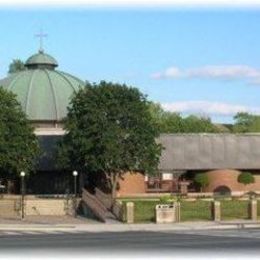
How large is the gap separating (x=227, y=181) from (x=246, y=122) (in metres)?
65.2

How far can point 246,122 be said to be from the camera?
132 m

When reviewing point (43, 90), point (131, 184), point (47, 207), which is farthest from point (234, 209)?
point (43, 90)

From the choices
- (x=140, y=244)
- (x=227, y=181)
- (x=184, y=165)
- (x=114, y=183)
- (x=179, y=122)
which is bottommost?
(x=140, y=244)

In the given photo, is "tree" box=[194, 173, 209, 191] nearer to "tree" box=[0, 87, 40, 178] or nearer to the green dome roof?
"tree" box=[0, 87, 40, 178]

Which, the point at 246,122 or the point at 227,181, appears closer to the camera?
the point at 227,181

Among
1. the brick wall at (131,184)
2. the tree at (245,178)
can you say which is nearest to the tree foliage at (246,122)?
the tree at (245,178)

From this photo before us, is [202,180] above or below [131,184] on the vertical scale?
above

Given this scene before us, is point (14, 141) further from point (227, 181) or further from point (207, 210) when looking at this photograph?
point (227, 181)

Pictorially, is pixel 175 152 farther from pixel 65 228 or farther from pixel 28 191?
pixel 65 228

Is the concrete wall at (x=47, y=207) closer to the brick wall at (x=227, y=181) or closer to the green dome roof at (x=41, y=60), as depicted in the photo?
the brick wall at (x=227, y=181)

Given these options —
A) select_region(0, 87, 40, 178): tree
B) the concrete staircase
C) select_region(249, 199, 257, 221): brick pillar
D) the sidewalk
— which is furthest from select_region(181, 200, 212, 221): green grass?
select_region(0, 87, 40, 178): tree

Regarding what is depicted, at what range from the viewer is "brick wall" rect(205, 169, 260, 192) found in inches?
2675

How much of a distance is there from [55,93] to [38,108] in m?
2.77

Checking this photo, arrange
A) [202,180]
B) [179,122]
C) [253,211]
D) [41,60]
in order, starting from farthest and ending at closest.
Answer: [179,122]
[41,60]
[202,180]
[253,211]
